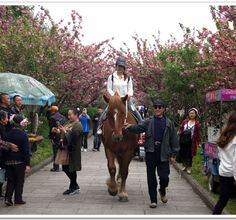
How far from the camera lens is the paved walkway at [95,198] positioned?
21.6 ft

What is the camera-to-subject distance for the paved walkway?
657 centimetres

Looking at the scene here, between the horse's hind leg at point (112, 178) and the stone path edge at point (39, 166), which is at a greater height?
the horse's hind leg at point (112, 178)

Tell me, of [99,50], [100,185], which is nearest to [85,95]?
[99,50]

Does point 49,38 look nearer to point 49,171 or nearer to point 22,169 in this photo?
point 49,171

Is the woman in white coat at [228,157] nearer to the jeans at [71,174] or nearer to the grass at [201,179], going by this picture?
the grass at [201,179]

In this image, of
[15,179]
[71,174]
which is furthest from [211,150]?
[15,179]

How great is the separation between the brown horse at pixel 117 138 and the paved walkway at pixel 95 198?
0.36 m

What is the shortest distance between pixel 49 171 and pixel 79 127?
13.9 ft

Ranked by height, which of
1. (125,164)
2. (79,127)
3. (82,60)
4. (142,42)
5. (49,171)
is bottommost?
(49,171)

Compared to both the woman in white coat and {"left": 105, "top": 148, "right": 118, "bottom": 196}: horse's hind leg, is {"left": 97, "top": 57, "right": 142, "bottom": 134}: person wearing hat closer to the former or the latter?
{"left": 105, "top": 148, "right": 118, "bottom": 196}: horse's hind leg

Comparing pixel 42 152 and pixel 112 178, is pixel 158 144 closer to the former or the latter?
pixel 112 178

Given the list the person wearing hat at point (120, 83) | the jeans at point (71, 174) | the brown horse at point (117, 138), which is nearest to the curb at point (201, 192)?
the brown horse at point (117, 138)

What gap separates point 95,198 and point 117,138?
163cm

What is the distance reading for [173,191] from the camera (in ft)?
28.4
